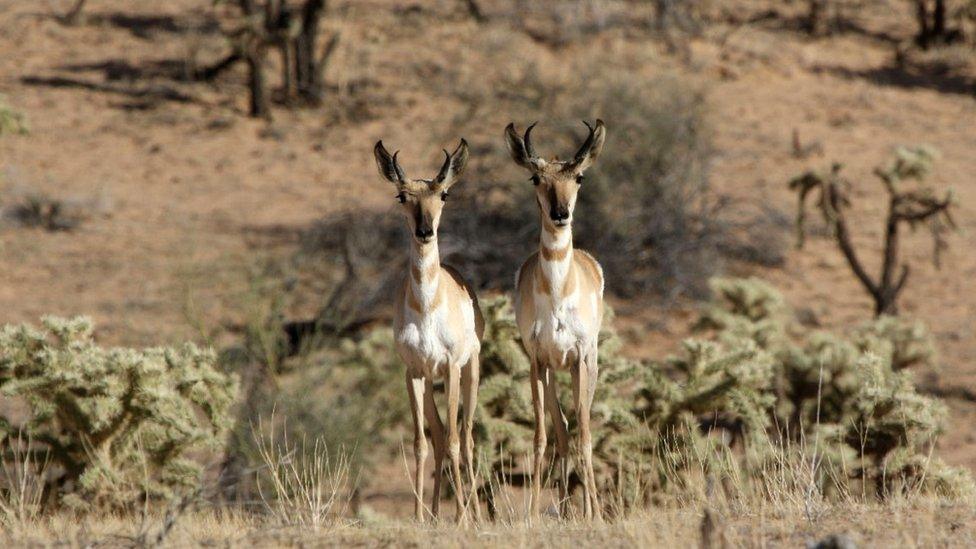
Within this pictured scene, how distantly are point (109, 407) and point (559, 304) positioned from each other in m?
3.59

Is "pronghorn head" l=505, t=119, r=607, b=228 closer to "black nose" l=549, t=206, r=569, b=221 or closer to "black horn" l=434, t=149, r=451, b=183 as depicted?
"black nose" l=549, t=206, r=569, b=221

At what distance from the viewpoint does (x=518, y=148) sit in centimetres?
802

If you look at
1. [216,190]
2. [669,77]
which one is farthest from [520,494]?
[216,190]

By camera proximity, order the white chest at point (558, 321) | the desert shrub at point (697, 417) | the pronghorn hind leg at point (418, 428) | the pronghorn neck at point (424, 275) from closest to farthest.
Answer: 1. the pronghorn neck at point (424, 275)
2. the white chest at point (558, 321)
3. the pronghorn hind leg at point (418, 428)
4. the desert shrub at point (697, 417)

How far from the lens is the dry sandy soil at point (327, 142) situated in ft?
60.2

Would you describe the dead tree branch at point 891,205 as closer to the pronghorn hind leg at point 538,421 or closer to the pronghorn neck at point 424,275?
the pronghorn hind leg at point 538,421

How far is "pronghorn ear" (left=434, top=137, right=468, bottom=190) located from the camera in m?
7.86

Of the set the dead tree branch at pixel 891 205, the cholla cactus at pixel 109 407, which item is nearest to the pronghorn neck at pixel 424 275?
the cholla cactus at pixel 109 407

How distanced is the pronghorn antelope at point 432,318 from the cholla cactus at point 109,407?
2382 mm

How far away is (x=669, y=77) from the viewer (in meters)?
20.5

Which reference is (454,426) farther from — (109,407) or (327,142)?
(327,142)

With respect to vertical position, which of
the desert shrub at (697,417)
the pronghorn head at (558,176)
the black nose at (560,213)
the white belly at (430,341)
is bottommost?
the desert shrub at (697,417)

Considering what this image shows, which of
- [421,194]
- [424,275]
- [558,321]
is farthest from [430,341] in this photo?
[421,194]

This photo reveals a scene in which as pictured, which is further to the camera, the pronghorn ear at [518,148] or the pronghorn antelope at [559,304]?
the pronghorn ear at [518,148]
